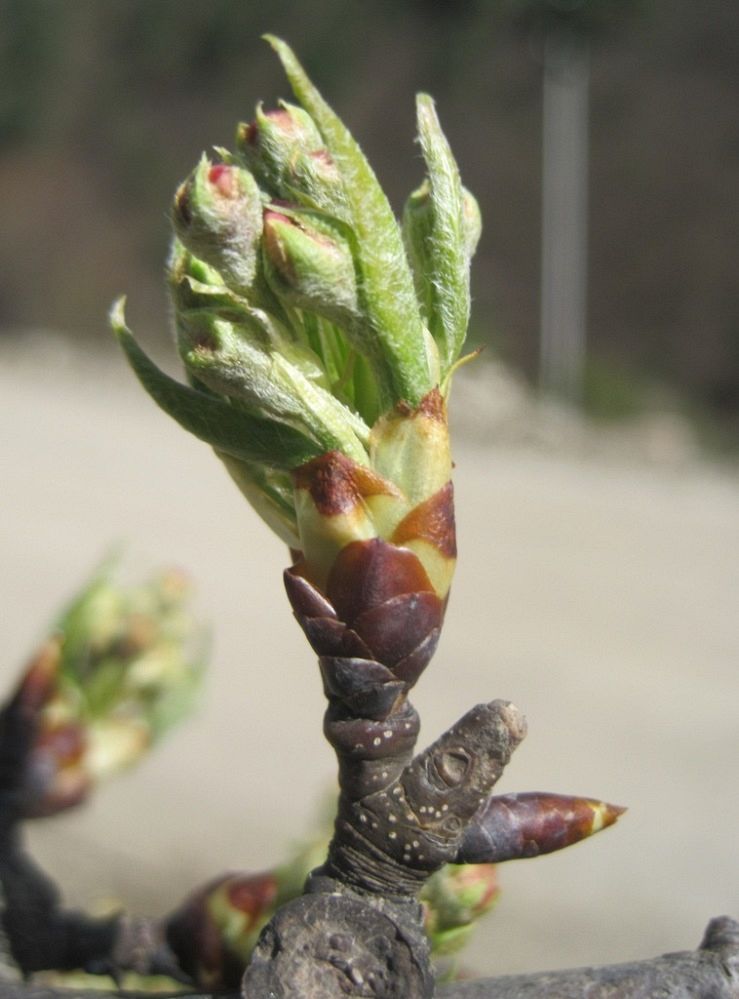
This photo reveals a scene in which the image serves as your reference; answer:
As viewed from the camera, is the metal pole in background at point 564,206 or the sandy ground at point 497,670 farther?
the metal pole in background at point 564,206

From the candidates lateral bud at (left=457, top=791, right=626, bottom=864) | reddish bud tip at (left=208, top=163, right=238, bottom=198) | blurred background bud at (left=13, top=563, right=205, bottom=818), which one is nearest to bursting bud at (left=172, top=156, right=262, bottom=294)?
reddish bud tip at (left=208, top=163, right=238, bottom=198)

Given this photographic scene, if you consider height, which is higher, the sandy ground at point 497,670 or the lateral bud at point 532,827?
the sandy ground at point 497,670

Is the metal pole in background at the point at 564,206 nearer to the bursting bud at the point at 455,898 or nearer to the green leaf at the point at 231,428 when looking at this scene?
the bursting bud at the point at 455,898

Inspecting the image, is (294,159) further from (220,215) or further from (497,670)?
(497,670)

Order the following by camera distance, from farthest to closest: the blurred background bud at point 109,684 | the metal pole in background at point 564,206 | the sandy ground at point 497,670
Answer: the metal pole in background at point 564,206
the sandy ground at point 497,670
the blurred background bud at point 109,684

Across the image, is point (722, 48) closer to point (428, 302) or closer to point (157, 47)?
point (157, 47)

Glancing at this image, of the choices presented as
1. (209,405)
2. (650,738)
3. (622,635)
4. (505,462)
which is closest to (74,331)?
(505,462)

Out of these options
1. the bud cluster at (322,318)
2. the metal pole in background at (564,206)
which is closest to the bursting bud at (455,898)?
the bud cluster at (322,318)

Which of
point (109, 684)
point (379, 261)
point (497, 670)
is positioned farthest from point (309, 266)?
point (497, 670)

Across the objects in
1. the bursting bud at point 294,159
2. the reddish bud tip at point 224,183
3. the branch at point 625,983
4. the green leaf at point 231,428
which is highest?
the bursting bud at point 294,159

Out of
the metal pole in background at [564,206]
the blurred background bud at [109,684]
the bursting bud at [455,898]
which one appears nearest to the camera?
the bursting bud at [455,898]
